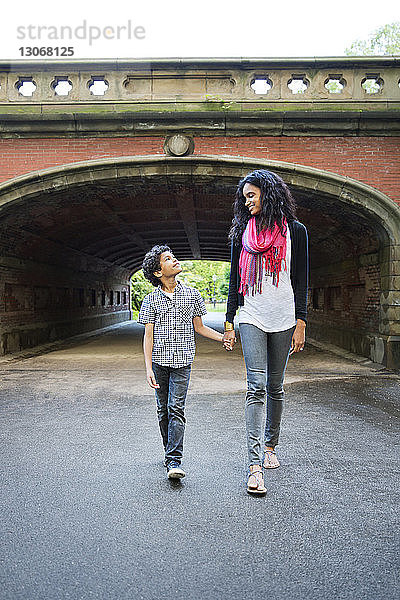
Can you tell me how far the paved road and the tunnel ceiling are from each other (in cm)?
620

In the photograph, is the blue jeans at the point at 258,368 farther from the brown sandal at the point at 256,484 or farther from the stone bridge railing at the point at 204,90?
the stone bridge railing at the point at 204,90

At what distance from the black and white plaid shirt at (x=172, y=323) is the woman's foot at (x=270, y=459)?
96 cm

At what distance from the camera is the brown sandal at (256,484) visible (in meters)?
3.75

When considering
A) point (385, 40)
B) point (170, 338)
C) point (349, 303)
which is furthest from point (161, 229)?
point (385, 40)

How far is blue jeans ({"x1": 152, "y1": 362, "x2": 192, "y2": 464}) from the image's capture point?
164 inches

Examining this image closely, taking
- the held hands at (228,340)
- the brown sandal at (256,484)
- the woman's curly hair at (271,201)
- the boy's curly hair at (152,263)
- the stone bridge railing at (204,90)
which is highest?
the stone bridge railing at (204,90)

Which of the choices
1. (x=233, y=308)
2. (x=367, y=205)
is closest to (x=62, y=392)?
(x=233, y=308)

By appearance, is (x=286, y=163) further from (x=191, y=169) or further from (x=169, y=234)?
(x=169, y=234)

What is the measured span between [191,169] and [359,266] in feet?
15.8

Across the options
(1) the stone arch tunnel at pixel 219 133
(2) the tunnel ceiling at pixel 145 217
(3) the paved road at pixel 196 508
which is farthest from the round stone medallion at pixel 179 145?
(3) the paved road at pixel 196 508

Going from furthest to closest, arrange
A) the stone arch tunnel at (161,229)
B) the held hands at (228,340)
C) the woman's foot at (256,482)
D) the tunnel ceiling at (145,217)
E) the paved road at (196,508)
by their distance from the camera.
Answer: the tunnel ceiling at (145,217)
the stone arch tunnel at (161,229)
the held hands at (228,340)
the woman's foot at (256,482)
the paved road at (196,508)

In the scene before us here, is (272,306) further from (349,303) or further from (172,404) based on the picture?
(349,303)

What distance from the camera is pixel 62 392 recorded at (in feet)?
27.1

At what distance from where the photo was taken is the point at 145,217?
1781 centimetres
